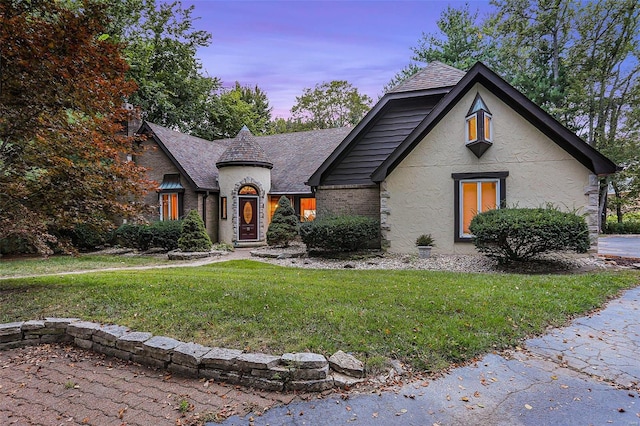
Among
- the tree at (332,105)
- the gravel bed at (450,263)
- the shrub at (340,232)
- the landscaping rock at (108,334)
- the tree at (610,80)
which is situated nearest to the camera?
the landscaping rock at (108,334)

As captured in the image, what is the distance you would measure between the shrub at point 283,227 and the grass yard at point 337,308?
7202 mm

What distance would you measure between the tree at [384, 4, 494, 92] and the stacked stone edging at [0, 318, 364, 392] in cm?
2811

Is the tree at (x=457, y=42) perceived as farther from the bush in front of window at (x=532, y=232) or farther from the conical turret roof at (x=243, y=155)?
the bush in front of window at (x=532, y=232)

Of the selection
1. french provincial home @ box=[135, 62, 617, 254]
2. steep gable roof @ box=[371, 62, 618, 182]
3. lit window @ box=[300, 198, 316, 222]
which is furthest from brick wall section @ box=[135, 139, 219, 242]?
steep gable roof @ box=[371, 62, 618, 182]

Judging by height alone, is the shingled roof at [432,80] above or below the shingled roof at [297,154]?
above

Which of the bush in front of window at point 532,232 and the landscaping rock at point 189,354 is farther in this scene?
the bush in front of window at point 532,232

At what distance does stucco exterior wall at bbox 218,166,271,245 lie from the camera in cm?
1667

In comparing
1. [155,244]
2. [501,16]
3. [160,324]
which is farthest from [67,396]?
[501,16]

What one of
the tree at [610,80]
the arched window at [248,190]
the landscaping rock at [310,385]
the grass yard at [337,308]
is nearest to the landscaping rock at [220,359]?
the grass yard at [337,308]

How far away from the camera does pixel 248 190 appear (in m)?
17.0

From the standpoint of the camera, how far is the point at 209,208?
1700cm

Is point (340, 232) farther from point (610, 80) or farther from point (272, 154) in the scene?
point (610, 80)

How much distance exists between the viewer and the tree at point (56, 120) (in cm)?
562

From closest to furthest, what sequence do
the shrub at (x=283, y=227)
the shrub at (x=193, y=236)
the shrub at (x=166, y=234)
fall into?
the shrub at (x=193, y=236), the shrub at (x=166, y=234), the shrub at (x=283, y=227)
